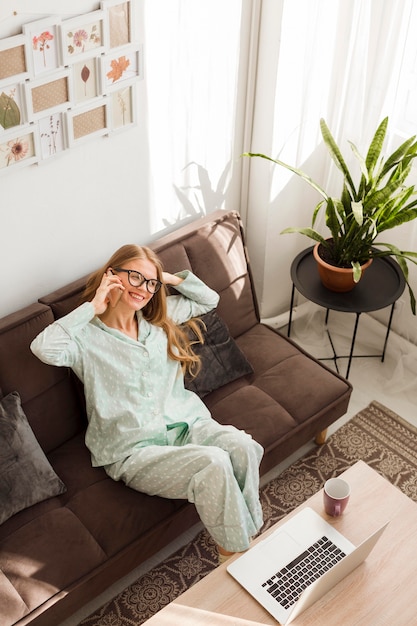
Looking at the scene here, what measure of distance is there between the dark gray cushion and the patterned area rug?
18.3 inches

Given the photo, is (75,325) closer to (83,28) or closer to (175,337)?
(175,337)

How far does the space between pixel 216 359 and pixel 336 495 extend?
0.83 metres

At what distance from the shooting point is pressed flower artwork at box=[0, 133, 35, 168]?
2404 mm

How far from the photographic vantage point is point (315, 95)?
3186mm

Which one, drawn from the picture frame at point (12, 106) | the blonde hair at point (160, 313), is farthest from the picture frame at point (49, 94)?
the blonde hair at point (160, 313)

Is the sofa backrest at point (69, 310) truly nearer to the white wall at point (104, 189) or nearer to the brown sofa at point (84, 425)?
the brown sofa at point (84, 425)

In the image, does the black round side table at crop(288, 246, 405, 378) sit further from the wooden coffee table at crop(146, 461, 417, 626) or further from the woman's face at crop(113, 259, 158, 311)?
the wooden coffee table at crop(146, 461, 417, 626)

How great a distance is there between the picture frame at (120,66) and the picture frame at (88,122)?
0.06 m

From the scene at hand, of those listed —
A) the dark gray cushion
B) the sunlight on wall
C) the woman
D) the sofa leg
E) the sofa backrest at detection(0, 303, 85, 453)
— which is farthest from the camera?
the sofa leg

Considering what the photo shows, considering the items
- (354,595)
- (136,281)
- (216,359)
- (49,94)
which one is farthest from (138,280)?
Result: (354,595)

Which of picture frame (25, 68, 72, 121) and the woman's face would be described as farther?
the woman's face

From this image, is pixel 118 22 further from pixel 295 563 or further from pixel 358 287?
pixel 295 563

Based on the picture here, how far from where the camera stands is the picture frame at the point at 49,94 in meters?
2.38

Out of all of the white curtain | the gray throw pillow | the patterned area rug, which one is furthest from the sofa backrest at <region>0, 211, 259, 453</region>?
the patterned area rug
